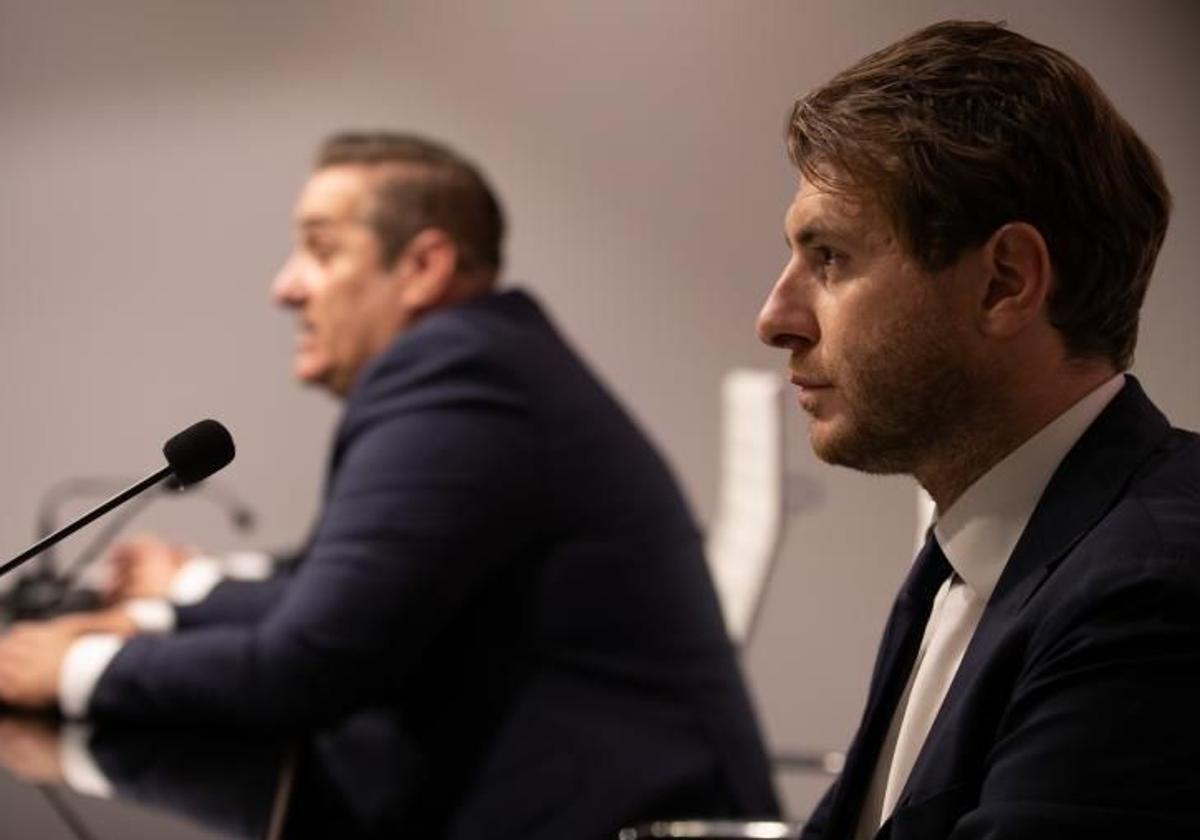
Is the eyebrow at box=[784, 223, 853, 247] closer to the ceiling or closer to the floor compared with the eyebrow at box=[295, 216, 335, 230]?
closer to the ceiling

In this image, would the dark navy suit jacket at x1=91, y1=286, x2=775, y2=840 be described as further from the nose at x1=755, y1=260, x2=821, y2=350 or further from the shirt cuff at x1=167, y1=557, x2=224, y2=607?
the nose at x1=755, y1=260, x2=821, y2=350

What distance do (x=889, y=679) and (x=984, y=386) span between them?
0.70ft

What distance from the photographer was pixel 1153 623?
37.0 inches

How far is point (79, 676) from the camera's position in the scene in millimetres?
1929

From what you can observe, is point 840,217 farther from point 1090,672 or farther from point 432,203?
point 432,203

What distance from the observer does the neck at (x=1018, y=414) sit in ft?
3.67

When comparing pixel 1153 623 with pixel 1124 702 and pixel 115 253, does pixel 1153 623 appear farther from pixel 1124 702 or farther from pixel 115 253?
pixel 115 253

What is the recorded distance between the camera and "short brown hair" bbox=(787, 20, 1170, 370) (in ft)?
3.54

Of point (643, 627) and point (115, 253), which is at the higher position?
point (115, 253)

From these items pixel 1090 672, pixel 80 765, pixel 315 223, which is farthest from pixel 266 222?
pixel 1090 672

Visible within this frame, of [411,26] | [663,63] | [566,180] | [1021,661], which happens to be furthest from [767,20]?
→ [411,26]

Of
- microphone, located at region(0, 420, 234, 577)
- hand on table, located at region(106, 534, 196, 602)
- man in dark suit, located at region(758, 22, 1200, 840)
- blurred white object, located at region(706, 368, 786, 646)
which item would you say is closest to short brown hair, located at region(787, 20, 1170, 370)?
man in dark suit, located at region(758, 22, 1200, 840)

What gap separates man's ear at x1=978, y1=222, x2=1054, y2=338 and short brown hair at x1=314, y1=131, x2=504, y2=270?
1366 millimetres

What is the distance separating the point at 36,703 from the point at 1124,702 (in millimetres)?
1358
